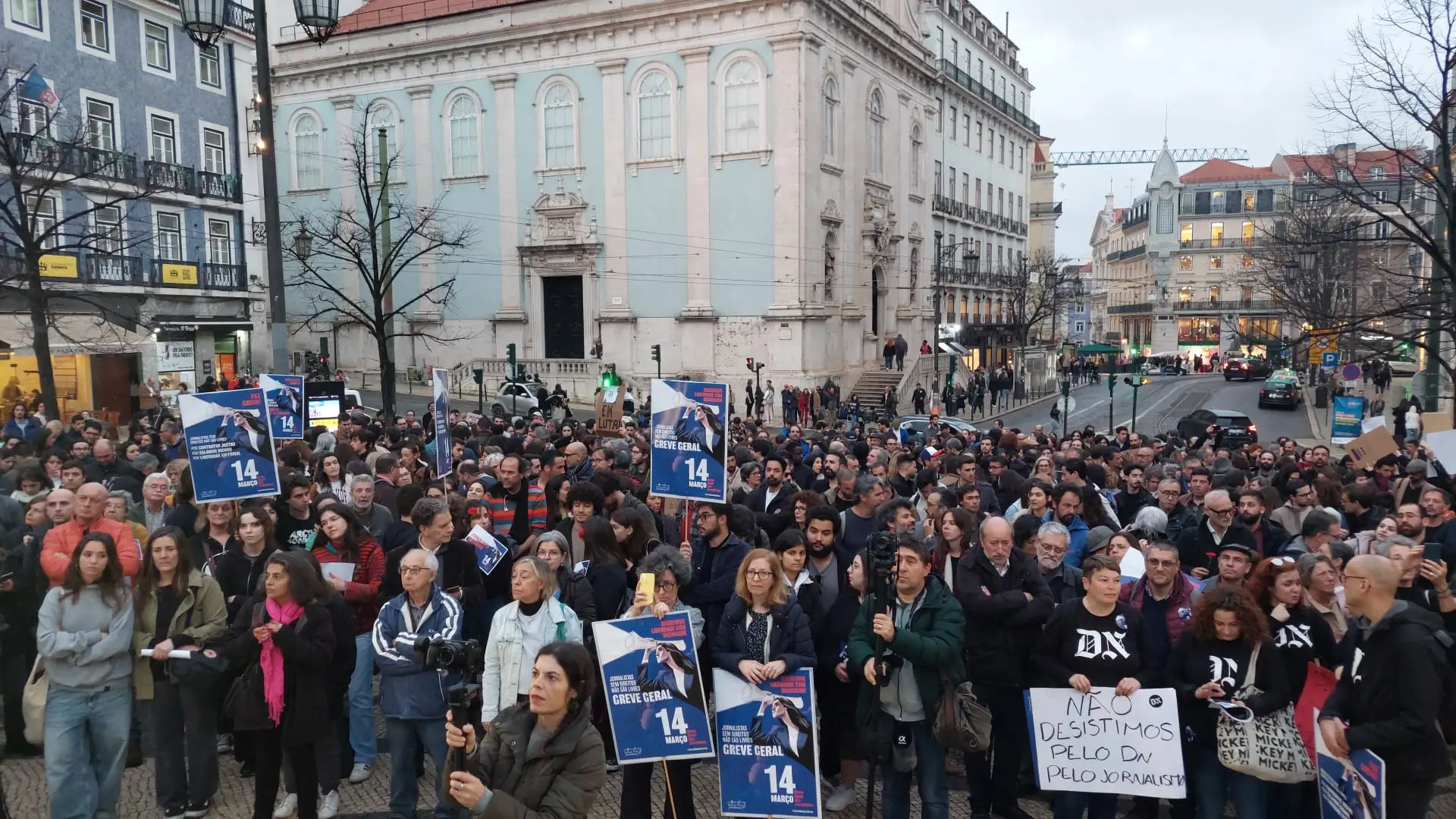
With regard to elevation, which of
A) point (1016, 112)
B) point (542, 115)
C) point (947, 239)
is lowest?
point (947, 239)

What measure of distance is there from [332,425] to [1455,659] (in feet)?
60.0

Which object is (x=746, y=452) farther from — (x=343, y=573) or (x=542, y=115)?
(x=542, y=115)

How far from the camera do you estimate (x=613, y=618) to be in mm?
6324

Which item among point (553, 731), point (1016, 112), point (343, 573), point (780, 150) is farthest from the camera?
point (1016, 112)

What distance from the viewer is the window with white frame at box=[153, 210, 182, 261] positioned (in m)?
31.3

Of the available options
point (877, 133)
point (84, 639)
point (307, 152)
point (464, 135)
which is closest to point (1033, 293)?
point (877, 133)

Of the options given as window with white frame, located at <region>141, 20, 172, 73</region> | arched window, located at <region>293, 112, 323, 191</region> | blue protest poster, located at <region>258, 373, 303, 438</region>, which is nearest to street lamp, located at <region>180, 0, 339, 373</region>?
blue protest poster, located at <region>258, 373, 303, 438</region>

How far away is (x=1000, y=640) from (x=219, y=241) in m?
34.5

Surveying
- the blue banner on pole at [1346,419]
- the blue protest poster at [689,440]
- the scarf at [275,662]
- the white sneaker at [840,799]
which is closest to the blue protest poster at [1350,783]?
the white sneaker at [840,799]

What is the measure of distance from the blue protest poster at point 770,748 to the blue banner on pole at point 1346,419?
85.1ft

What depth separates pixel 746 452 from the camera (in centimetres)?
1220

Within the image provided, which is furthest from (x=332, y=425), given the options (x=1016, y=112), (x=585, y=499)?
(x=1016, y=112)

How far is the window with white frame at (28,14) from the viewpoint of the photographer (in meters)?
26.7

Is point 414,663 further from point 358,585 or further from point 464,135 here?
point 464,135
